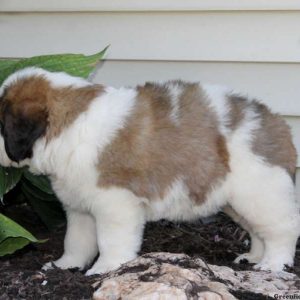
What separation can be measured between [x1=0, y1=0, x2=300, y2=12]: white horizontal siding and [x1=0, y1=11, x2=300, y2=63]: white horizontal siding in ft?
0.21

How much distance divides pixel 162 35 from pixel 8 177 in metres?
1.81

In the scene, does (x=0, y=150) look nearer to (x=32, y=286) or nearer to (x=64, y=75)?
(x=64, y=75)

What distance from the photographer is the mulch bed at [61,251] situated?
14.0ft

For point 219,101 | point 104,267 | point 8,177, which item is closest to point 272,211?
point 219,101

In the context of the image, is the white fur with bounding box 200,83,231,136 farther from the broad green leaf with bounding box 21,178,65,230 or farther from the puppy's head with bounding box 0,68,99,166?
the broad green leaf with bounding box 21,178,65,230

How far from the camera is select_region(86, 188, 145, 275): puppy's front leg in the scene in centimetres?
460

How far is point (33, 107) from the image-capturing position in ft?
15.0

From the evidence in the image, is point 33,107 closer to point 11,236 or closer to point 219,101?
point 11,236

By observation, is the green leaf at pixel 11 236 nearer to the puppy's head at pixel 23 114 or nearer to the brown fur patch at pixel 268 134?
the puppy's head at pixel 23 114

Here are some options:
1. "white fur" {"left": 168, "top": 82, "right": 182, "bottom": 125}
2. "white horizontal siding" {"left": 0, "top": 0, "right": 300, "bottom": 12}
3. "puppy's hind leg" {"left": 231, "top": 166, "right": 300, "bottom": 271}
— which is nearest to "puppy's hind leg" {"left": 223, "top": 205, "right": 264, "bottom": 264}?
"puppy's hind leg" {"left": 231, "top": 166, "right": 300, "bottom": 271}

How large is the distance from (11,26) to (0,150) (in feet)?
6.47

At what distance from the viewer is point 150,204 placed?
15.8 ft

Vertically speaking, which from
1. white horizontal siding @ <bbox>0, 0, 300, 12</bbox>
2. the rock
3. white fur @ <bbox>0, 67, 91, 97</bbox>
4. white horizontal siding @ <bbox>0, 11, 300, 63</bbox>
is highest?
white horizontal siding @ <bbox>0, 0, 300, 12</bbox>

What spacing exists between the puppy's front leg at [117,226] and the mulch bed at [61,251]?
22 cm
